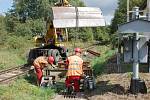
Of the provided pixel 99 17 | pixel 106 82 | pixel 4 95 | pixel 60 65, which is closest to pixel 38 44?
pixel 99 17

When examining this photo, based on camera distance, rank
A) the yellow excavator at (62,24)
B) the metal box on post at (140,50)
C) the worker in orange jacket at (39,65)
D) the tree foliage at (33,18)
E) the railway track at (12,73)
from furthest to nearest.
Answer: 1. the tree foliage at (33,18)
2. the yellow excavator at (62,24)
3. the railway track at (12,73)
4. the worker in orange jacket at (39,65)
5. the metal box on post at (140,50)

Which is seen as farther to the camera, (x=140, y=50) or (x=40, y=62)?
(x=40, y=62)

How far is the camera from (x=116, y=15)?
3041 inches

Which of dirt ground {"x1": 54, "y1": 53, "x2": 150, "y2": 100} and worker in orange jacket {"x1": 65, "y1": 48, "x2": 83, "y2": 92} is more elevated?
worker in orange jacket {"x1": 65, "y1": 48, "x2": 83, "y2": 92}

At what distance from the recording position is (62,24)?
21406mm

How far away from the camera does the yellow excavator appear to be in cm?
2139

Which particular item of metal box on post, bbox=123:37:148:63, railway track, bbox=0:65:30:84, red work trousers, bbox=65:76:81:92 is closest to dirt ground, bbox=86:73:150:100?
red work trousers, bbox=65:76:81:92

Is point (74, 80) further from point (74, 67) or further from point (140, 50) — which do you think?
point (140, 50)

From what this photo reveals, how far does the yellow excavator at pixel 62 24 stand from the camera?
21391mm

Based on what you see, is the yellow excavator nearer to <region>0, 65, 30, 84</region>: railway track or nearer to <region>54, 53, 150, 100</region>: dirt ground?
<region>0, 65, 30, 84</region>: railway track

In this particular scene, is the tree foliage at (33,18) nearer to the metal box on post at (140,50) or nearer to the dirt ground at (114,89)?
the dirt ground at (114,89)

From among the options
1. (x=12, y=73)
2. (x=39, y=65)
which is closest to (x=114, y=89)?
(x=39, y=65)

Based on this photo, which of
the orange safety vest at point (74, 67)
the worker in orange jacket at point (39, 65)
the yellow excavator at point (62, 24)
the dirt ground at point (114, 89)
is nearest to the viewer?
the dirt ground at point (114, 89)

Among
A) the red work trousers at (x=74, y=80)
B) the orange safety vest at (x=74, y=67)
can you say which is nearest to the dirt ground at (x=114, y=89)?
the red work trousers at (x=74, y=80)
